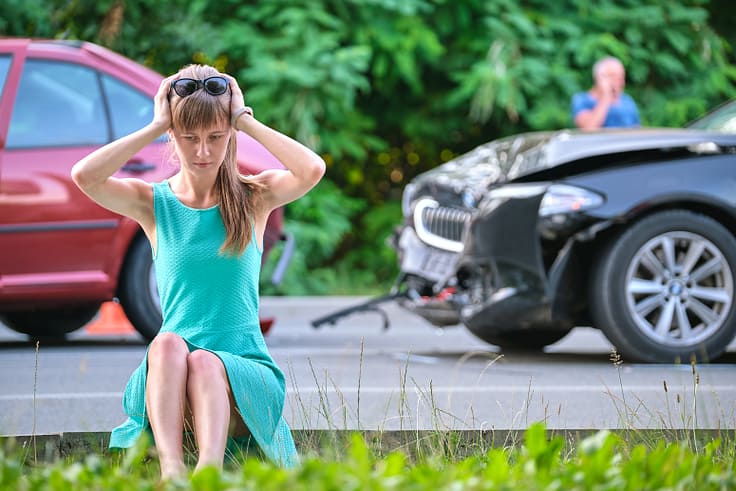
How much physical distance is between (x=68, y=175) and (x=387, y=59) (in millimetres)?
5923

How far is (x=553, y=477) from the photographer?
2.90 m

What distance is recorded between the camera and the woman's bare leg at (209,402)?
366 centimetres

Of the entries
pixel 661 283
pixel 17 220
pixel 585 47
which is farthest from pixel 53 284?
pixel 585 47

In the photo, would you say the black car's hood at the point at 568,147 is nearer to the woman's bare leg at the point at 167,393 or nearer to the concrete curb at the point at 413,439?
the concrete curb at the point at 413,439

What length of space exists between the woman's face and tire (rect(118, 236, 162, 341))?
4.54 metres

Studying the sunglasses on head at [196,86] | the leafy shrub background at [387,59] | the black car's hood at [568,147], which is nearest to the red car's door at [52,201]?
the black car's hood at [568,147]

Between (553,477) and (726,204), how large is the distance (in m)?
4.77

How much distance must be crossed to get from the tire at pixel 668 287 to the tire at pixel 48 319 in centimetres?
363

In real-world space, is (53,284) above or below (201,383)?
below

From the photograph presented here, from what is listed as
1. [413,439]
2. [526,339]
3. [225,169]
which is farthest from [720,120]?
[225,169]

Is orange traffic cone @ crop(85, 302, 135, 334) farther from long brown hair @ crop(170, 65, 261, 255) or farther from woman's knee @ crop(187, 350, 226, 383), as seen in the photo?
woman's knee @ crop(187, 350, 226, 383)

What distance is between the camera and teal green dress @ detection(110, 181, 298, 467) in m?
3.89

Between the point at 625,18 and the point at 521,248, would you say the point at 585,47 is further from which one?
the point at 521,248

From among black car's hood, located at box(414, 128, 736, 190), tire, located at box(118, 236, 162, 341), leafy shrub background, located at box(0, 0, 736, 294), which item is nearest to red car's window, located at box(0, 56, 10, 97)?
tire, located at box(118, 236, 162, 341)
